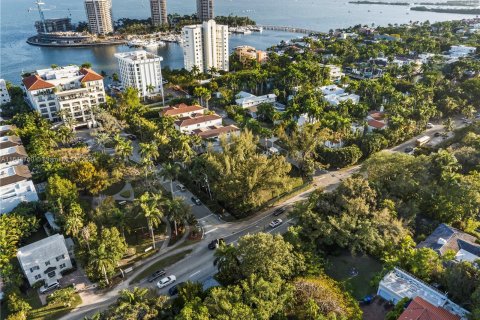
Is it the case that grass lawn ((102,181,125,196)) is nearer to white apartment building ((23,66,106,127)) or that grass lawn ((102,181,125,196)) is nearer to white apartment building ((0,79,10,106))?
white apartment building ((23,66,106,127))

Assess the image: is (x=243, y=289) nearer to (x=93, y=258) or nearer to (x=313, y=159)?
(x=93, y=258)

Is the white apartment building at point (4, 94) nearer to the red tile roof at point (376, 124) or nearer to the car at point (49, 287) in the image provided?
the car at point (49, 287)

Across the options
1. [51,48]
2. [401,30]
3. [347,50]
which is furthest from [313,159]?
[51,48]

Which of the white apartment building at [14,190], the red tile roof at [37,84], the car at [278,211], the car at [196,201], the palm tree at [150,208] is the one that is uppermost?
the red tile roof at [37,84]

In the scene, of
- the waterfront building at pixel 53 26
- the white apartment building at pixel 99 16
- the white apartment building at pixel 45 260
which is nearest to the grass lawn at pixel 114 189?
the white apartment building at pixel 45 260

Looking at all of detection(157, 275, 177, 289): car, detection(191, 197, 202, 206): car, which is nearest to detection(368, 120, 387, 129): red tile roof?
detection(191, 197, 202, 206): car

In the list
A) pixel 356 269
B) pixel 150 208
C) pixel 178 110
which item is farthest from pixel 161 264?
pixel 178 110

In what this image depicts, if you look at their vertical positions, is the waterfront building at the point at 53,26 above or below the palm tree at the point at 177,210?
above
